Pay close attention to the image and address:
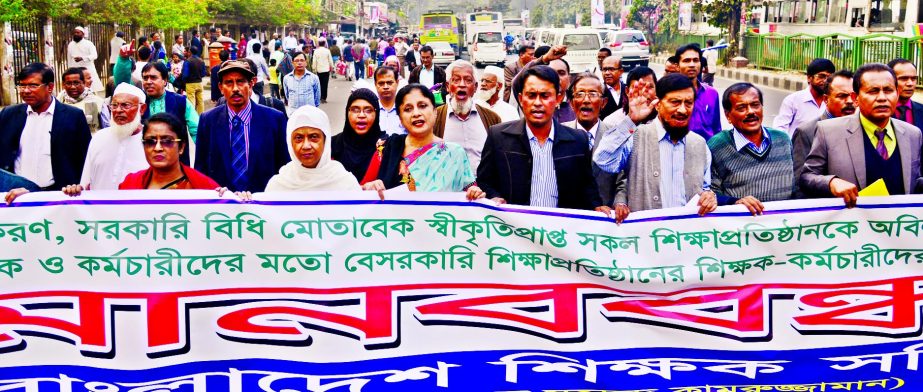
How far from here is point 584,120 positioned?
576 centimetres

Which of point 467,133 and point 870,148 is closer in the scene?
point 870,148

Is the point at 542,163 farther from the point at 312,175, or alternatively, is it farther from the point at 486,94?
the point at 486,94

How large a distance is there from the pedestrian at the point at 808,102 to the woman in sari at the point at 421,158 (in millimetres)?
2845

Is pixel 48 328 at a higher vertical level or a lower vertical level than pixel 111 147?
lower

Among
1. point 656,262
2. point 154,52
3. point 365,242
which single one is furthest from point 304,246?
point 154,52

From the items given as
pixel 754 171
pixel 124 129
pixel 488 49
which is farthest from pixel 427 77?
pixel 488 49

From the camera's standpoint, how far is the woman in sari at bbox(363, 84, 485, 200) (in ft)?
14.9

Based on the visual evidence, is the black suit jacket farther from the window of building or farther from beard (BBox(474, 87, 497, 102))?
the window of building

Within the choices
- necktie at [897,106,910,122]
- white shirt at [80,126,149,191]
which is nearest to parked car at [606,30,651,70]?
necktie at [897,106,910,122]

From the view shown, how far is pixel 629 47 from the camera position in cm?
3816

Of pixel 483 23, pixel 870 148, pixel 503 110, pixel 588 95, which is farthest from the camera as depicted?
pixel 483 23

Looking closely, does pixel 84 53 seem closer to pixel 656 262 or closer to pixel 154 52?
pixel 154 52

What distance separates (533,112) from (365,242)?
3.34 feet

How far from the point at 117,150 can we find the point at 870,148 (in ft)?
11.5
